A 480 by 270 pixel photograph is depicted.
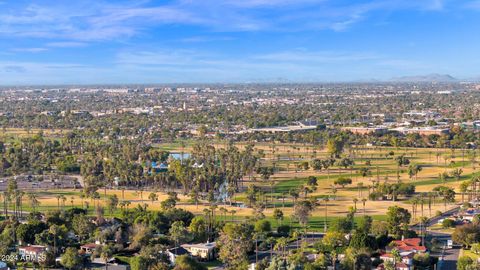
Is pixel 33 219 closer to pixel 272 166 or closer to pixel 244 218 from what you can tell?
pixel 244 218

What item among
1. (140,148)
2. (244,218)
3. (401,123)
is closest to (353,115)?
(401,123)

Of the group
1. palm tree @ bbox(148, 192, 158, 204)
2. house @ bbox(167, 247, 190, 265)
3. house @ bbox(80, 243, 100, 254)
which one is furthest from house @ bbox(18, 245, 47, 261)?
palm tree @ bbox(148, 192, 158, 204)

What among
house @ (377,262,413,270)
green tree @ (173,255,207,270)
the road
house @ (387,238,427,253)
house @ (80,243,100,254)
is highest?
green tree @ (173,255,207,270)

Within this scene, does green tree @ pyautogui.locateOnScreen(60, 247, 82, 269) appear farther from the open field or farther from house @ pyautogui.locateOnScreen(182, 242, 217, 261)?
the open field

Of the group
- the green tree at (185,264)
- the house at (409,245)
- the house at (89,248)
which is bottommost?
the house at (89,248)

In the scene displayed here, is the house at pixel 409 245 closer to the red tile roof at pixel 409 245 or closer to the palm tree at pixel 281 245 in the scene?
the red tile roof at pixel 409 245

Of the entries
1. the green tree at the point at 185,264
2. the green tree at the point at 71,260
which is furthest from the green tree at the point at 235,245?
the green tree at the point at 71,260
